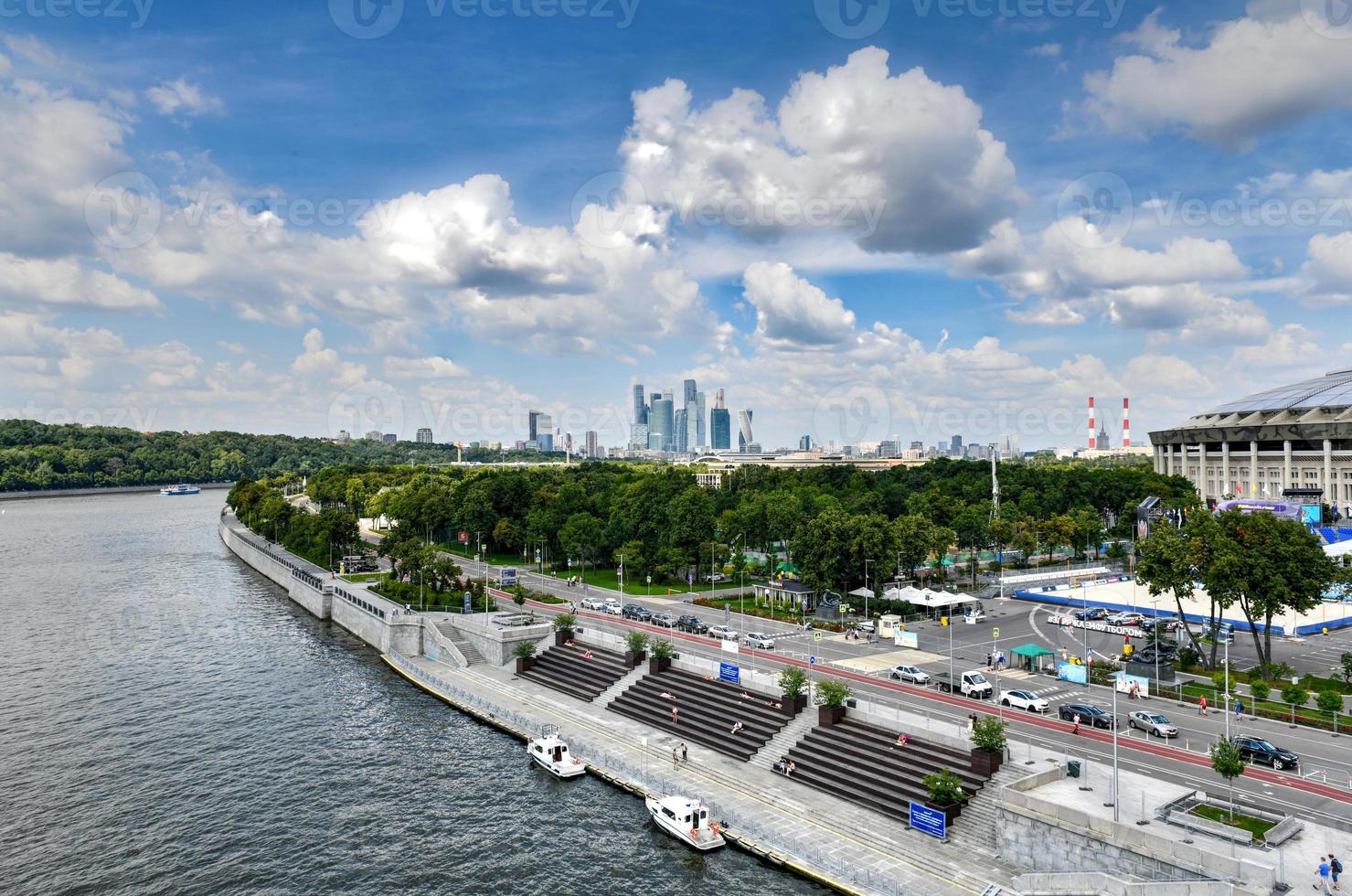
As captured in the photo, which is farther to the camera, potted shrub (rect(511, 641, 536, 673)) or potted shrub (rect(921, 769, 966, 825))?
potted shrub (rect(511, 641, 536, 673))

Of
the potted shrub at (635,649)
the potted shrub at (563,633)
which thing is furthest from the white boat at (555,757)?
the potted shrub at (563,633)

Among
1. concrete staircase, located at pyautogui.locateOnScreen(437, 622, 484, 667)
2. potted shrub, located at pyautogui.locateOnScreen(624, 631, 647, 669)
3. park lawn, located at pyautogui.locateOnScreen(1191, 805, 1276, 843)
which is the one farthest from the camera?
concrete staircase, located at pyautogui.locateOnScreen(437, 622, 484, 667)

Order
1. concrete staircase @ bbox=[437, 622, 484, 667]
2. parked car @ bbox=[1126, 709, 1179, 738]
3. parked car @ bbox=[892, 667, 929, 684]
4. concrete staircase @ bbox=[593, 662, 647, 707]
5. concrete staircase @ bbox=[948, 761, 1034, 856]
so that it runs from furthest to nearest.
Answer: concrete staircase @ bbox=[437, 622, 484, 667] < concrete staircase @ bbox=[593, 662, 647, 707] < parked car @ bbox=[892, 667, 929, 684] < parked car @ bbox=[1126, 709, 1179, 738] < concrete staircase @ bbox=[948, 761, 1034, 856]

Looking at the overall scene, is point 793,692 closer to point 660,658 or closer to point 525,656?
point 660,658

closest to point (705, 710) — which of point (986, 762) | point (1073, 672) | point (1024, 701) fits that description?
point (986, 762)

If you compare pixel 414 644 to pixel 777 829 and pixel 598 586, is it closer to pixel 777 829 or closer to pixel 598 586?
pixel 598 586

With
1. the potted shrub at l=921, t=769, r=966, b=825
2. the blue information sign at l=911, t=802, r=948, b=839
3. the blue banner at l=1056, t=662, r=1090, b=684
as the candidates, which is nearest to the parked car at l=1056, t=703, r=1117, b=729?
the blue banner at l=1056, t=662, r=1090, b=684

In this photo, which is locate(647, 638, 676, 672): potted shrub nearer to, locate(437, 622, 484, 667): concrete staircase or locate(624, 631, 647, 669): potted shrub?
locate(624, 631, 647, 669): potted shrub

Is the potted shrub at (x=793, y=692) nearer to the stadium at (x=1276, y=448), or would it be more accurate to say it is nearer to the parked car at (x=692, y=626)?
the parked car at (x=692, y=626)
